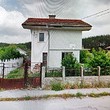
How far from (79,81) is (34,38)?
5.28 meters

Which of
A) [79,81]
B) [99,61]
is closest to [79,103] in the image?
[79,81]

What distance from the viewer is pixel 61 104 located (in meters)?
5.04

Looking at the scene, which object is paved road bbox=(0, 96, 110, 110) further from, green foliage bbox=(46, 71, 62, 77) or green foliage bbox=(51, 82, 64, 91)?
green foliage bbox=(46, 71, 62, 77)

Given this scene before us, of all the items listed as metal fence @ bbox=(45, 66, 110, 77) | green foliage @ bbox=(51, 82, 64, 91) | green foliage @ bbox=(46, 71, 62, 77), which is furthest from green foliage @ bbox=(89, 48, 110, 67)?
green foliage @ bbox=(51, 82, 64, 91)

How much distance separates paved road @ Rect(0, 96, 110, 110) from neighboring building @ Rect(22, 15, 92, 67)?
6.22 meters

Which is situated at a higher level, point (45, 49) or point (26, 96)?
point (45, 49)

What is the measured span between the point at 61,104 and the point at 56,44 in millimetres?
6951

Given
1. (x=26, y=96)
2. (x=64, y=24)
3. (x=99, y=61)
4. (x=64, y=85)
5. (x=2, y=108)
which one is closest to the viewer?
(x=2, y=108)

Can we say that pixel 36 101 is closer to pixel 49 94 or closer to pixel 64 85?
pixel 49 94

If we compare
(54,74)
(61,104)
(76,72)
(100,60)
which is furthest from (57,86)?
(100,60)

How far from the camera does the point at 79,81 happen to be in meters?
7.02

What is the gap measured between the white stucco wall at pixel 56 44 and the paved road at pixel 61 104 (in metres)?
6.32

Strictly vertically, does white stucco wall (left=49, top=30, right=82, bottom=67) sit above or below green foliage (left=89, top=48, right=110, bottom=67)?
above

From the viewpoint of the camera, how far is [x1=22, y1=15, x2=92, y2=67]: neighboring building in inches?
454
